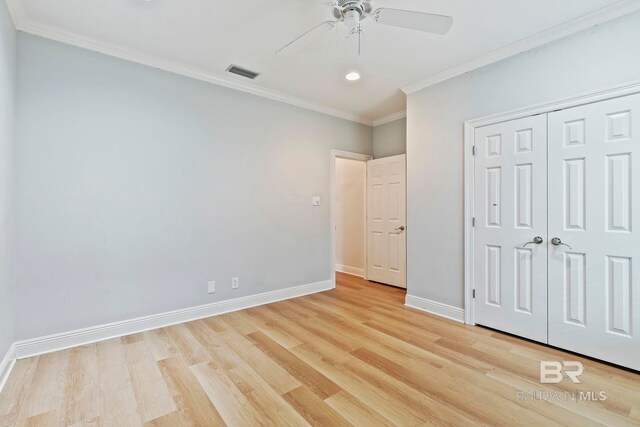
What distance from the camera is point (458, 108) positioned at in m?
3.03

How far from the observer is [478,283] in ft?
9.46

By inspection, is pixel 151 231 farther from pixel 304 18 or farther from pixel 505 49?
pixel 505 49

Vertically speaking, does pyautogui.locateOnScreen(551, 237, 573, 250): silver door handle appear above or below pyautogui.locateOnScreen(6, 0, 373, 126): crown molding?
below

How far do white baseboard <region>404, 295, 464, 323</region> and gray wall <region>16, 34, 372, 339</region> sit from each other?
1.49 meters

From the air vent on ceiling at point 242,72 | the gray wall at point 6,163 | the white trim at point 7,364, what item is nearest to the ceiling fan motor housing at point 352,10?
the air vent on ceiling at point 242,72

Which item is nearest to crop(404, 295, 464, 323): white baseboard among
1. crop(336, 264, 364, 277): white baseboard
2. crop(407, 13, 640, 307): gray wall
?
crop(407, 13, 640, 307): gray wall

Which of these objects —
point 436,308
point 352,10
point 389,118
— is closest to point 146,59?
point 352,10

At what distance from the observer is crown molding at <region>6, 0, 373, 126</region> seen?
2.24 meters

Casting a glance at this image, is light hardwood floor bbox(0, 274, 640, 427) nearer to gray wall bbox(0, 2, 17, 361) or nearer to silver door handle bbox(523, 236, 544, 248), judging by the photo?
gray wall bbox(0, 2, 17, 361)

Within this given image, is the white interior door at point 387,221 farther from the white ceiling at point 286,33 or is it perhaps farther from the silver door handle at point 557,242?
the silver door handle at point 557,242

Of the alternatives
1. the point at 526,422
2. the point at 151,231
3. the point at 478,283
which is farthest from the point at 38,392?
the point at 478,283

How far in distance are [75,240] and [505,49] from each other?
4131 mm

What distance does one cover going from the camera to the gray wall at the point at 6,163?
1917 millimetres

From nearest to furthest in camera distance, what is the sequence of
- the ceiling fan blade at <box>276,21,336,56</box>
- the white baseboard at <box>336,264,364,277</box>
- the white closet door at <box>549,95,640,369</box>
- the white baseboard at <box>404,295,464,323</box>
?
the ceiling fan blade at <box>276,21,336,56</box> → the white closet door at <box>549,95,640,369</box> → the white baseboard at <box>404,295,464,323</box> → the white baseboard at <box>336,264,364,277</box>
